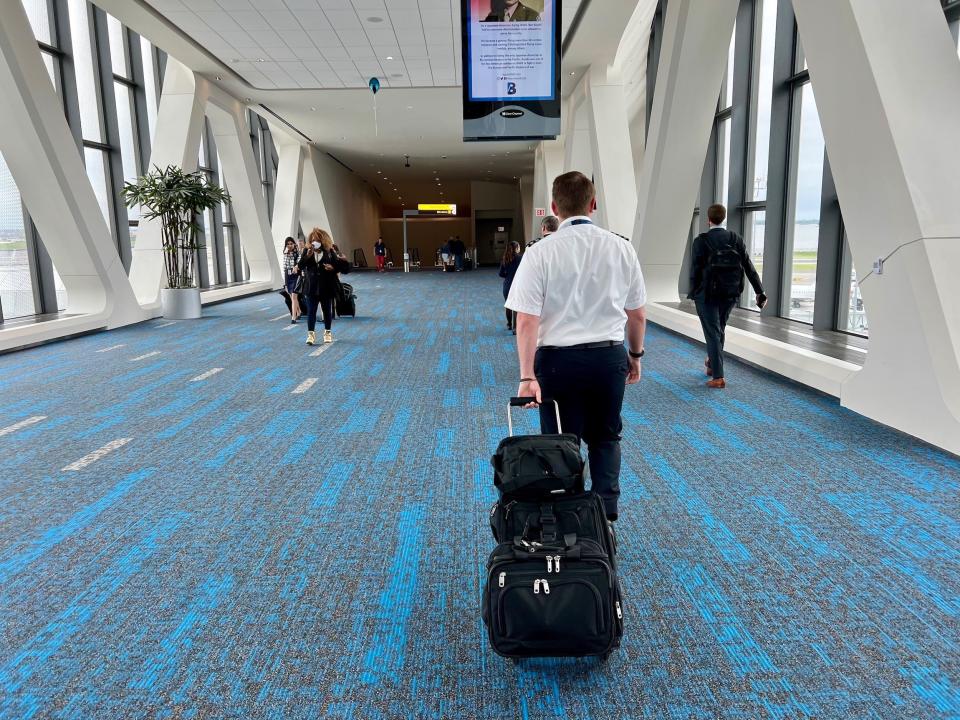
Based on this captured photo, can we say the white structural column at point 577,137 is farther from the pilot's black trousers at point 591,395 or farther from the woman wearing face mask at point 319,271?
the pilot's black trousers at point 591,395

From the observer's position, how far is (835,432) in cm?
530

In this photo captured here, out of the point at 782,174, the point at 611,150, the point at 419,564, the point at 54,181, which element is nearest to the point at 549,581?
the point at 419,564

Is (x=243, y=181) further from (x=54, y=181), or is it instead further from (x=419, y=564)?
(x=419, y=564)

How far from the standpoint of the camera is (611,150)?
51.0 ft

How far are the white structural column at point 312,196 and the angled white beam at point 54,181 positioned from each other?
15.9m

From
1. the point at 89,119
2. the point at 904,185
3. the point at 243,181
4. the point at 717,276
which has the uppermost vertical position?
the point at 89,119

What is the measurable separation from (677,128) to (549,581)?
9833 millimetres

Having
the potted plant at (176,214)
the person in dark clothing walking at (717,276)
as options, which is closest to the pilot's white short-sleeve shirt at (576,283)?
the person in dark clothing walking at (717,276)

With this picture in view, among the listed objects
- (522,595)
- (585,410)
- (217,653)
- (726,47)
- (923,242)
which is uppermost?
(726,47)

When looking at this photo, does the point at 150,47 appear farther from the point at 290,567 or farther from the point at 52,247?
the point at 290,567

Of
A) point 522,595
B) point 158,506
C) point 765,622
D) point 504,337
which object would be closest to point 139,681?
point 522,595

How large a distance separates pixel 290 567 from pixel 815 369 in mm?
5249

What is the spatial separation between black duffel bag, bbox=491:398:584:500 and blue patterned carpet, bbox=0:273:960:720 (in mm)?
604

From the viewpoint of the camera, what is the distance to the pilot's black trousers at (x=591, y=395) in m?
2.88
